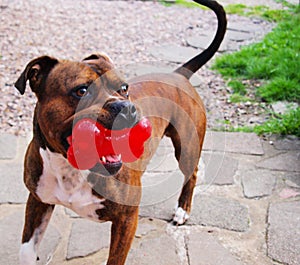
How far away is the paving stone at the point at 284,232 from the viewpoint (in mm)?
3076

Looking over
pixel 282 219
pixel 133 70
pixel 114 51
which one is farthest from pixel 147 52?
pixel 282 219

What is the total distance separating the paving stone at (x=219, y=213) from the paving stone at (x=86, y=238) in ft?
1.90

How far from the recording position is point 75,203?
8.43ft

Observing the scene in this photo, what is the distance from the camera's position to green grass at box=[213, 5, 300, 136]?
468cm

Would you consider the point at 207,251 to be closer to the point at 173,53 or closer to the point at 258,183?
the point at 258,183

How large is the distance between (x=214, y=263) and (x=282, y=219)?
656mm

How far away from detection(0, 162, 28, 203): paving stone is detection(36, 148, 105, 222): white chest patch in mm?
1010

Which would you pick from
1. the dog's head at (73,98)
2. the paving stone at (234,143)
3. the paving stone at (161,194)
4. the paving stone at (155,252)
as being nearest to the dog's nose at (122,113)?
the dog's head at (73,98)

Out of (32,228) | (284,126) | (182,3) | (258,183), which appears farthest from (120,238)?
(182,3)

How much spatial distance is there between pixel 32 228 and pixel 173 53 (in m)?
3.97

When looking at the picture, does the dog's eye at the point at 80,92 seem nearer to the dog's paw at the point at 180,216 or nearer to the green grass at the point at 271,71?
the dog's paw at the point at 180,216

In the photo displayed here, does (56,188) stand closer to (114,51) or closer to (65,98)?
(65,98)

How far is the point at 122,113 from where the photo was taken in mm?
2205

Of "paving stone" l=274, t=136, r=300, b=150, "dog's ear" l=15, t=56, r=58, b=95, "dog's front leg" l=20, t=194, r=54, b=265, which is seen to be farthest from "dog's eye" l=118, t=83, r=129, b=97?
"paving stone" l=274, t=136, r=300, b=150
